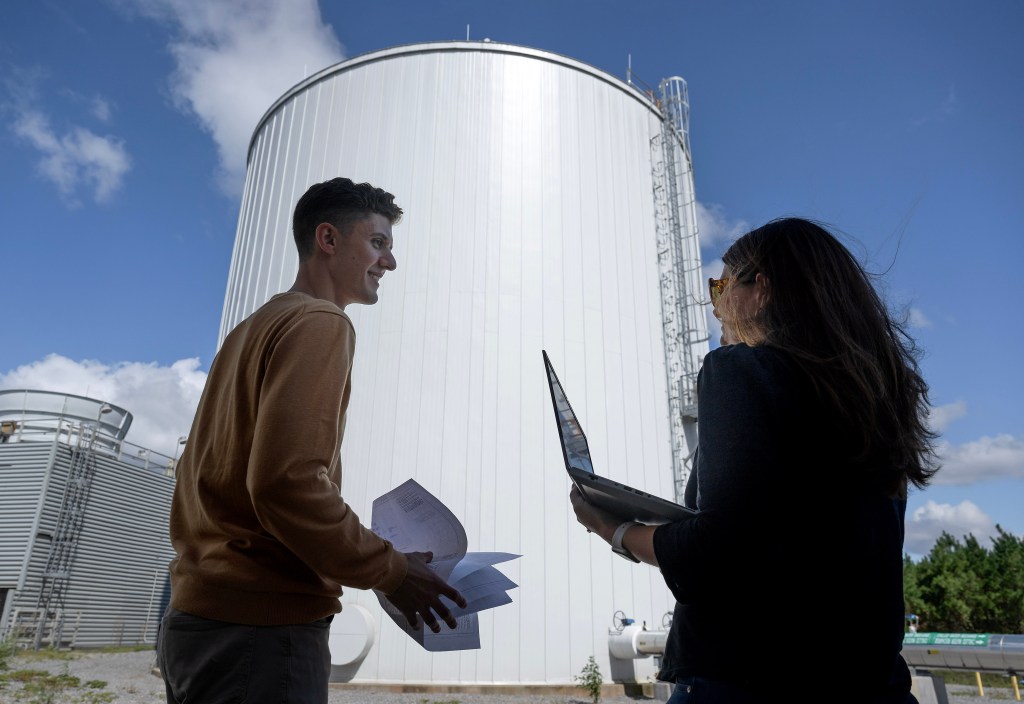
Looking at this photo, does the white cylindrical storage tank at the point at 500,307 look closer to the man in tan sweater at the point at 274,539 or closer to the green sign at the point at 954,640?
the green sign at the point at 954,640

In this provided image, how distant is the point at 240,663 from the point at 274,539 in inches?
9.3

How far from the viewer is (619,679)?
8.41m

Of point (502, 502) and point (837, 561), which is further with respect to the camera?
point (502, 502)

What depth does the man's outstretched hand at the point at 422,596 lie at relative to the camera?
4.66ft

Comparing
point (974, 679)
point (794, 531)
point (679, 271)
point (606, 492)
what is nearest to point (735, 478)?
point (794, 531)

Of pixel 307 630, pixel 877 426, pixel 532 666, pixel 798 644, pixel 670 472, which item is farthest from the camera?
pixel 670 472

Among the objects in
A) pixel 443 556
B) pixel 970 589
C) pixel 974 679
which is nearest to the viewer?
pixel 443 556

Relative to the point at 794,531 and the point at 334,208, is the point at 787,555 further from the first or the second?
the point at 334,208

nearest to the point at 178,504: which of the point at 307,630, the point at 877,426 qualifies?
the point at 307,630

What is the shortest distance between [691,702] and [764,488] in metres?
0.38

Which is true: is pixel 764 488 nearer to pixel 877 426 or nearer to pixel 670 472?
pixel 877 426

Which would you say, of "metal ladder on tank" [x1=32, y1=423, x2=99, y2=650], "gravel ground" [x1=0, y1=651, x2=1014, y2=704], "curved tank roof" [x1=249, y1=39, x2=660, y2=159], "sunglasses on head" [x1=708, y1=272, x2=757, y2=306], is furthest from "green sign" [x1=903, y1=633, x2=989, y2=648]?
"metal ladder on tank" [x1=32, y1=423, x2=99, y2=650]

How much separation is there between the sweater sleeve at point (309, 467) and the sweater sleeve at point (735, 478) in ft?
1.86

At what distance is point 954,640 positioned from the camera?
6730mm
